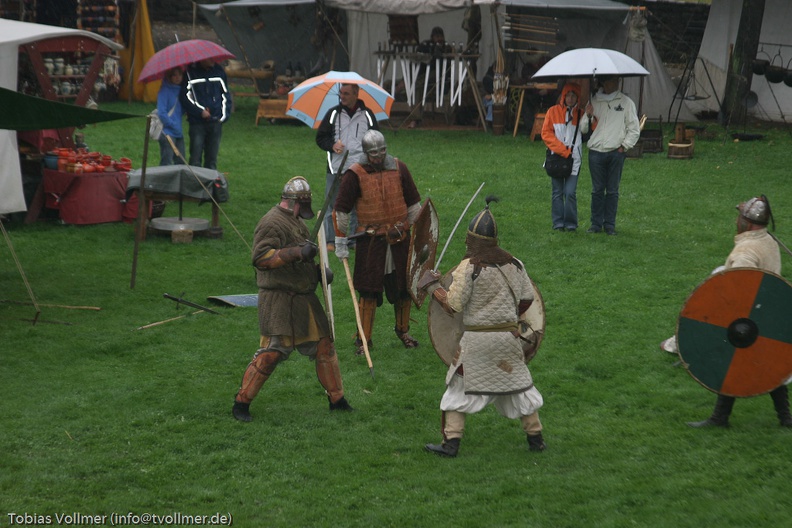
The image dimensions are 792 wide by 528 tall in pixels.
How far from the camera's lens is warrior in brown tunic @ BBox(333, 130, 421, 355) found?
8016mm

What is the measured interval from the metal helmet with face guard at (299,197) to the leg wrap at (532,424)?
78.8 inches

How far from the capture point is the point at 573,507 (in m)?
5.41

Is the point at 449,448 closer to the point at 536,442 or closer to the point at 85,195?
the point at 536,442

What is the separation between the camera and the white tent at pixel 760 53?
2108 centimetres

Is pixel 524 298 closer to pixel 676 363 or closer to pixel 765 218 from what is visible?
pixel 765 218

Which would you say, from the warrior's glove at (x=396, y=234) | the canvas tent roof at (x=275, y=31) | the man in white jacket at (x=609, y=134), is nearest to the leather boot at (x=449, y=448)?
the warrior's glove at (x=396, y=234)

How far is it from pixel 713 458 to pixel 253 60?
19289mm

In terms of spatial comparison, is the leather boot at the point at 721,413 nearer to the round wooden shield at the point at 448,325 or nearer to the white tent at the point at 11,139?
the round wooden shield at the point at 448,325

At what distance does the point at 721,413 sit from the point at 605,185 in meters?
5.83

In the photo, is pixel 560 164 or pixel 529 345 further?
pixel 560 164

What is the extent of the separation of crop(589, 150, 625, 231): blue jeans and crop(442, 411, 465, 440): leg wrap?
637 centimetres

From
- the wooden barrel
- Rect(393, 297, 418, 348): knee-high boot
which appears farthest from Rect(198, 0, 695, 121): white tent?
Rect(393, 297, 418, 348): knee-high boot

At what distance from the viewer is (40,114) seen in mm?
8117

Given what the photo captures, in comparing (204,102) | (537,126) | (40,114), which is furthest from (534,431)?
(537,126)
